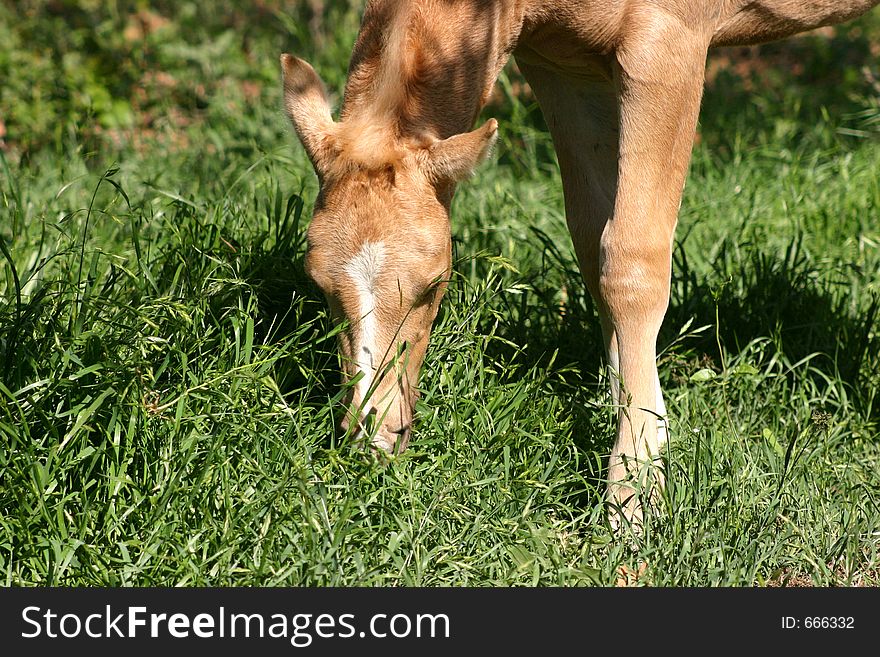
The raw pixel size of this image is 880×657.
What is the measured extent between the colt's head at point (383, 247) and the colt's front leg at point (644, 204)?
0.68 m

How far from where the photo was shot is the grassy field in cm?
343

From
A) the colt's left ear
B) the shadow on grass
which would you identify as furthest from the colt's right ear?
the shadow on grass

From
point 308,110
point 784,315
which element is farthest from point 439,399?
point 784,315

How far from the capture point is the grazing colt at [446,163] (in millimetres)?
3592

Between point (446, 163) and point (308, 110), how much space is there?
58 cm

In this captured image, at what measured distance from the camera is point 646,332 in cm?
405

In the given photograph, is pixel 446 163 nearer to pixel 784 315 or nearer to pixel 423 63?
pixel 423 63

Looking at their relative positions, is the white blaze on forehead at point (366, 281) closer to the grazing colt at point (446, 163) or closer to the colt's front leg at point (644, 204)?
the grazing colt at point (446, 163)

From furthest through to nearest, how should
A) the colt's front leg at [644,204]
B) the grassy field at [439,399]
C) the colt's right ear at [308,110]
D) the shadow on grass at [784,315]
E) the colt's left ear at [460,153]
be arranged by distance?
the shadow on grass at [784,315]
the colt's front leg at [644,204]
the colt's right ear at [308,110]
the colt's left ear at [460,153]
the grassy field at [439,399]

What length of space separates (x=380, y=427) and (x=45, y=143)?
4.49 meters

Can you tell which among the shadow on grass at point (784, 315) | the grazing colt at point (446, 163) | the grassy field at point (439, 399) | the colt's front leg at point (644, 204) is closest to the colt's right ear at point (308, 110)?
the grazing colt at point (446, 163)

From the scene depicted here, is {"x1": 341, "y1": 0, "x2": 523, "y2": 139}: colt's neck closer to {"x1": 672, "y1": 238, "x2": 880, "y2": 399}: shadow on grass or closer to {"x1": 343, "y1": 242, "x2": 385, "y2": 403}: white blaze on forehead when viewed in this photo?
{"x1": 343, "y1": 242, "x2": 385, "y2": 403}: white blaze on forehead

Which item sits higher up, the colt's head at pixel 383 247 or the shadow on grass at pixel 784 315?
the colt's head at pixel 383 247

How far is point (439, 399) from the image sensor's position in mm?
4121
